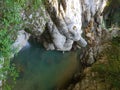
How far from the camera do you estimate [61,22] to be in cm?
1903

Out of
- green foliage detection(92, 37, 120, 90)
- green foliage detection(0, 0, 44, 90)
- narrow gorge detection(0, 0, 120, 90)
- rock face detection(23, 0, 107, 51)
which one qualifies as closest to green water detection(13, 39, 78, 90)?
narrow gorge detection(0, 0, 120, 90)

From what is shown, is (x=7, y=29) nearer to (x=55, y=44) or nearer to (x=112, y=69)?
(x=112, y=69)

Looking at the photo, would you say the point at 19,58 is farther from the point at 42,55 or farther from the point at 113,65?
the point at 113,65

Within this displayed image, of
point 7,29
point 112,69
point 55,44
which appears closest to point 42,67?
point 55,44

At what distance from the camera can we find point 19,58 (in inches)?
729

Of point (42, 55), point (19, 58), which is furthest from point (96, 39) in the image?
point (19, 58)

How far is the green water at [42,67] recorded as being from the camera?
15.0m

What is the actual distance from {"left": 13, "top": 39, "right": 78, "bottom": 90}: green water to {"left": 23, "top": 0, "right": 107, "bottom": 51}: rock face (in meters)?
0.97

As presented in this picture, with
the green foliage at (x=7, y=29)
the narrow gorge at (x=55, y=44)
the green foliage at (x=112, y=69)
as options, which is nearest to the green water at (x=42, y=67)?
the narrow gorge at (x=55, y=44)

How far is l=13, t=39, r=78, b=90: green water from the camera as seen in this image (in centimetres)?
1501

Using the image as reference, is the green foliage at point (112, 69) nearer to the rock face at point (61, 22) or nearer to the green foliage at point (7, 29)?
the green foliage at point (7, 29)

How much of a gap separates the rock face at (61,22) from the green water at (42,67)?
967mm

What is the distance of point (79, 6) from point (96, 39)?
5.11 metres

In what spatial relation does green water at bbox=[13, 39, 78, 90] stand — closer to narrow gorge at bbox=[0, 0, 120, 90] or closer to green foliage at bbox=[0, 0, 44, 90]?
narrow gorge at bbox=[0, 0, 120, 90]
